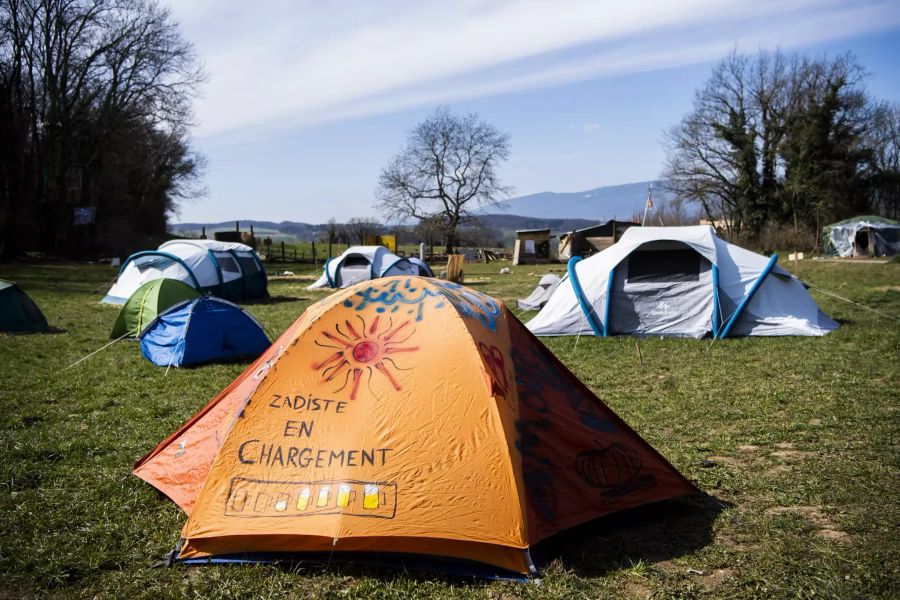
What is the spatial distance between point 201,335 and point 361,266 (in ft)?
46.9

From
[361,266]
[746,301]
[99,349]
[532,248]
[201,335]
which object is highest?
[532,248]

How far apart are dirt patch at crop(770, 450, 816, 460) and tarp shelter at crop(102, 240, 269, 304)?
14774mm

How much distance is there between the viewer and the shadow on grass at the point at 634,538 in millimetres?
3764

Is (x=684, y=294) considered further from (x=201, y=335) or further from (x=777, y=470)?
(x=201, y=335)

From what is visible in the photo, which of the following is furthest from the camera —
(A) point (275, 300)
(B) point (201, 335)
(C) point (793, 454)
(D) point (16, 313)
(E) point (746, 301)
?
(A) point (275, 300)

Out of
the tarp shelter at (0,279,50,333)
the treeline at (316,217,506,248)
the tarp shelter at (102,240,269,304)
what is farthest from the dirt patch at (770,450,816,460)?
the treeline at (316,217,506,248)

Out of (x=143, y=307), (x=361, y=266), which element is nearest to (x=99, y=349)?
(x=143, y=307)

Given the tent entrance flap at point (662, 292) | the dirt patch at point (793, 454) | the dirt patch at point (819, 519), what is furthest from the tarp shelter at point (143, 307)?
the dirt patch at point (819, 519)

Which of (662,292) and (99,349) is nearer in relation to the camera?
(99,349)

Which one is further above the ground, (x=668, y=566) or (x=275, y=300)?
(x=275, y=300)

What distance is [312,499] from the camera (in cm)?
370

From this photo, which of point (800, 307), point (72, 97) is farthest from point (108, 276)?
point (800, 307)

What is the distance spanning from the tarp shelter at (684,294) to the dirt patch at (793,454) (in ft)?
18.8

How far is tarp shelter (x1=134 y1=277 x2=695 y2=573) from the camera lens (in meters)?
3.63
